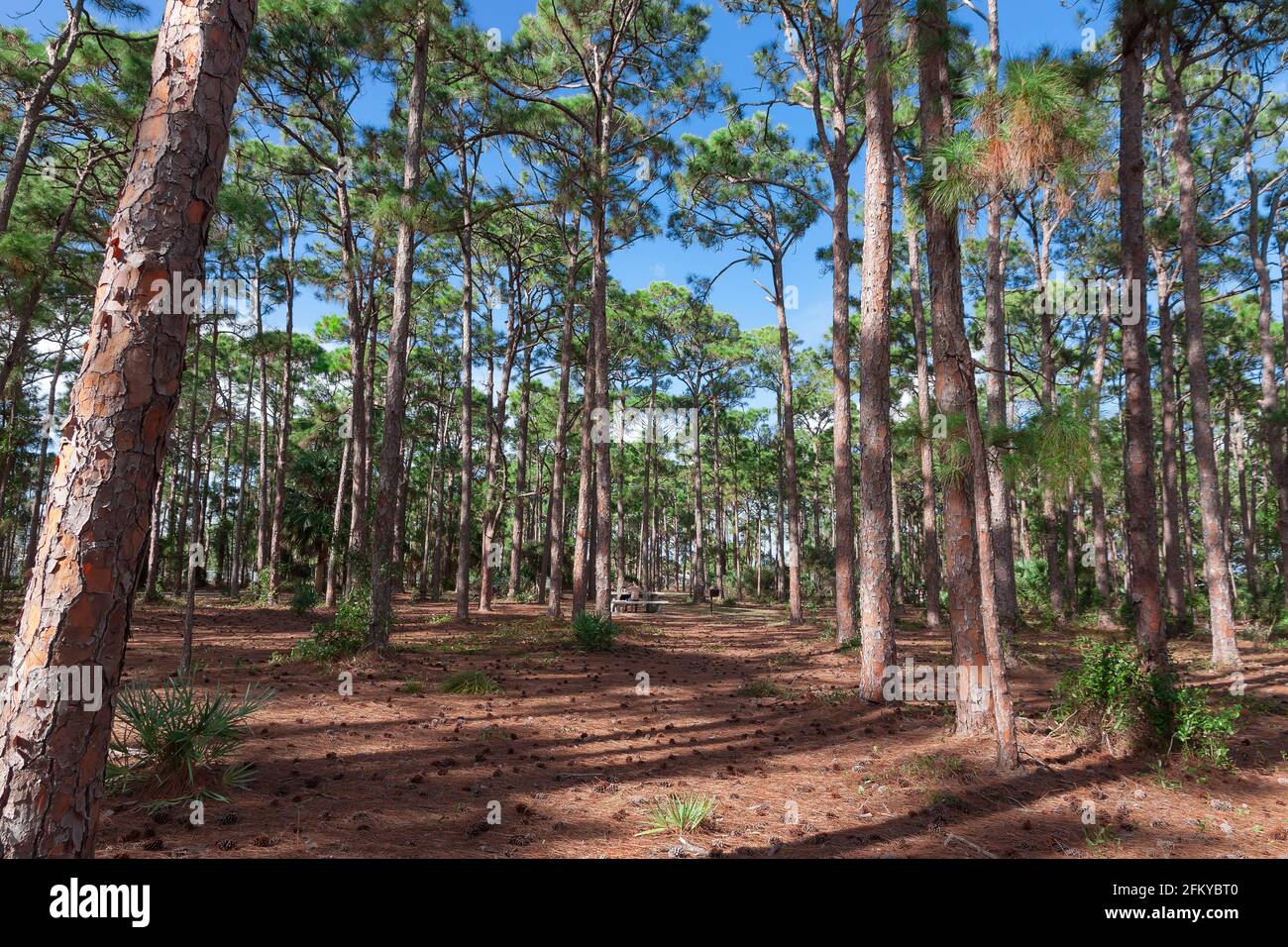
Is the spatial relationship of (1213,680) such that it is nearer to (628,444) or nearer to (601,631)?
(601,631)

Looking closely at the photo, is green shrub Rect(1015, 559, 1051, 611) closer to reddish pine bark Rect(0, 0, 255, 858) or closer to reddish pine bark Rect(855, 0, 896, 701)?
reddish pine bark Rect(855, 0, 896, 701)

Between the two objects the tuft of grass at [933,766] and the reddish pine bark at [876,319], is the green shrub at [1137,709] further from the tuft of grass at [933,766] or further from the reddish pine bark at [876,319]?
the reddish pine bark at [876,319]

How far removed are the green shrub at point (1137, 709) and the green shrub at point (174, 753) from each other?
6.80 metres

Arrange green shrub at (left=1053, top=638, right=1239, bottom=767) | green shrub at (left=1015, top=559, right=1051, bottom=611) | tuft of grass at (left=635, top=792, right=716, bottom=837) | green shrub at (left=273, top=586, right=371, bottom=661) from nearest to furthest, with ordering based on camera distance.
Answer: tuft of grass at (left=635, top=792, right=716, bottom=837) → green shrub at (left=1053, top=638, right=1239, bottom=767) → green shrub at (left=273, top=586, right=371, bottom=661) → green shrub at (left=1015, top=559, right=1051, bottom=611)

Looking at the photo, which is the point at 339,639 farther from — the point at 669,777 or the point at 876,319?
the point at 876,319

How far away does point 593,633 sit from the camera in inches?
444

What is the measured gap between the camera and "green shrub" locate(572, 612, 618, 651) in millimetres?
11266

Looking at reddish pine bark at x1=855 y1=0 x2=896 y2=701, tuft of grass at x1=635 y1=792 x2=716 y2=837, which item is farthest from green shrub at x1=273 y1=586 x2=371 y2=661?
reddish pine bark at x1=855 y1=0 x2=896 y2=701

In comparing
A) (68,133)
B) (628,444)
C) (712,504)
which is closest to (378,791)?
(68,133)

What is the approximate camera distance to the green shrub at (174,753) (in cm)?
384

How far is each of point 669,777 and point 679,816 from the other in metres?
1.12

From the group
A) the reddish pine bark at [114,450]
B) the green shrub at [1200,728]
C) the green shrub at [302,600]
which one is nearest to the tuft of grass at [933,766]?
the green shrub at [1200,728]

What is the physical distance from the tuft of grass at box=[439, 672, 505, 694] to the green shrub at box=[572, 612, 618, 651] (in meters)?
3.49

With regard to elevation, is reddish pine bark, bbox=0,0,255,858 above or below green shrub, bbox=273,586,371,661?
above
